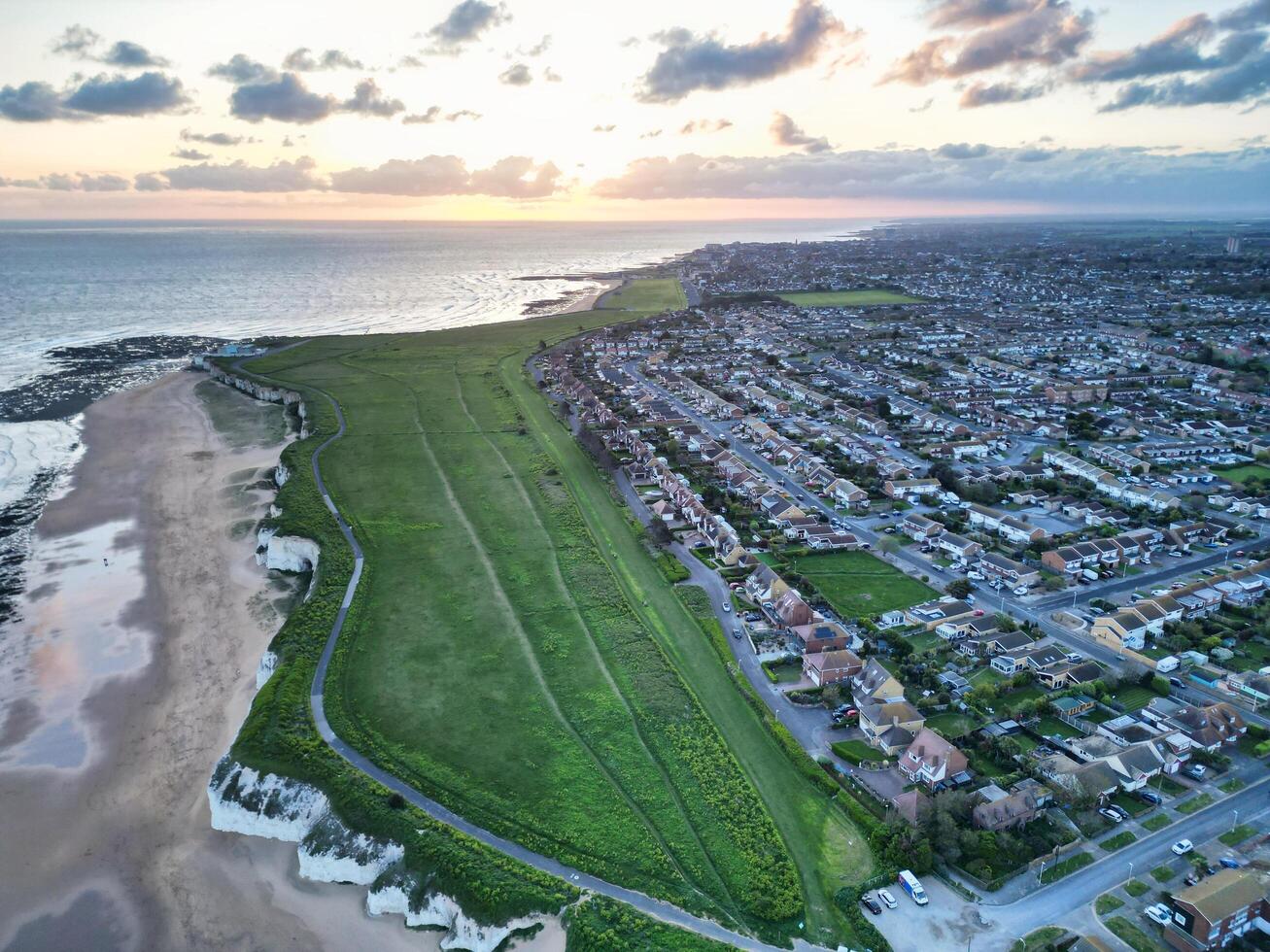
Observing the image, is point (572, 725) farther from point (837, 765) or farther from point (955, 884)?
point (955, 884)

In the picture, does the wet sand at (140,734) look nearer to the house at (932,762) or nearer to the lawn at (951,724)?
the house at (932,762)

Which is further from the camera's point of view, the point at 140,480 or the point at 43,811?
the point at 140,480

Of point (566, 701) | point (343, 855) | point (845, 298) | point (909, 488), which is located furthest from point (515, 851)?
point (845, 298)

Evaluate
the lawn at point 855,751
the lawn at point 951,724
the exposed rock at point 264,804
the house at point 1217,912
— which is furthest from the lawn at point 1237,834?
the exposed rock at point 264,804

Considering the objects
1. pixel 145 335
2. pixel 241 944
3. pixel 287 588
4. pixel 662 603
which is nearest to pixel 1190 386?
pixel 662 603

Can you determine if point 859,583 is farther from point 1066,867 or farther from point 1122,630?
point 1066,867

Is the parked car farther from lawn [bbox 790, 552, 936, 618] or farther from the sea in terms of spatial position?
the sea
